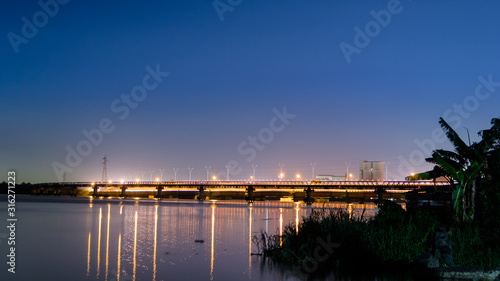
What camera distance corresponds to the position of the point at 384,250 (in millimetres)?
26234

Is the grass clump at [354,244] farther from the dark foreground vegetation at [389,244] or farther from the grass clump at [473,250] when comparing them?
the grass clump at [473,250]

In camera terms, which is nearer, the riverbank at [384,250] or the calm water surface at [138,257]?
the riverbank at [384,250]

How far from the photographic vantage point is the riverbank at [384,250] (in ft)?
80.6

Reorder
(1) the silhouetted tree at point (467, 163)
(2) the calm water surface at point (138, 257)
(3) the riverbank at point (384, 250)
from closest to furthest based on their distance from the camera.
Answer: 1. (3) the riverbank at point (384, 250)
2. (2) the calm water surface at point (138, 257)
3. (1) the silhouetted tree at point (467, 163)

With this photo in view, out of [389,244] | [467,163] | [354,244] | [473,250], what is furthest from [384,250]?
[467,163]

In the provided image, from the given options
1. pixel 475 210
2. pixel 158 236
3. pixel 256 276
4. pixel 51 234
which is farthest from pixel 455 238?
pixel 51 234

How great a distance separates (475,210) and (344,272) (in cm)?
1338

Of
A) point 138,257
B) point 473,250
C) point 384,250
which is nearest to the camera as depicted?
point 473,250

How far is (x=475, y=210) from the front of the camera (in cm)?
3319

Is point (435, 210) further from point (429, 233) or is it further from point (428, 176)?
point (429, 233)

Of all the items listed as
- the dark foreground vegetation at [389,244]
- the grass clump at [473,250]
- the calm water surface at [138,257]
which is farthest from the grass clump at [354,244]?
the calm water surface at [138,257]

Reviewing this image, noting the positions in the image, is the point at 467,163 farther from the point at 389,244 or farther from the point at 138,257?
the point at 138,257

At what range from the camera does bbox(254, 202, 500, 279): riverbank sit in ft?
80.6

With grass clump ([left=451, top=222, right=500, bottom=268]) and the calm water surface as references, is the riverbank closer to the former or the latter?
grass clump ([left=451, top=222, right=500, bottom=268])
